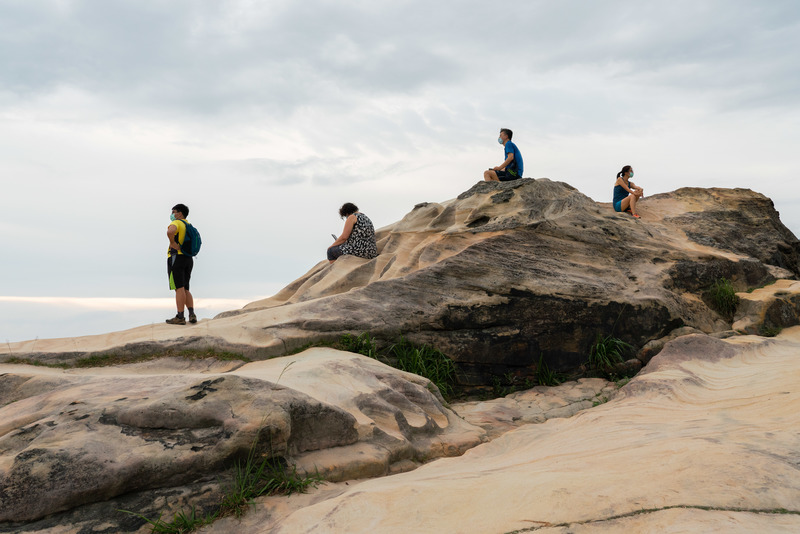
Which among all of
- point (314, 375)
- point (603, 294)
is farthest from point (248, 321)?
point (603, 294)

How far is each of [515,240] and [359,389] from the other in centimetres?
331

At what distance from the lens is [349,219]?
891 cm

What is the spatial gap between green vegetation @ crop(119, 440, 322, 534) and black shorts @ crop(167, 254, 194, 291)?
4.38 meters

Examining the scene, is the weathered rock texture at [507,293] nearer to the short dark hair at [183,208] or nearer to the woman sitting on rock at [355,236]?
the woman sitting on rock at [355,236]

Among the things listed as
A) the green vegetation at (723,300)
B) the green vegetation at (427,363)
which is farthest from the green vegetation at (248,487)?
the green vegetation at (723,300)

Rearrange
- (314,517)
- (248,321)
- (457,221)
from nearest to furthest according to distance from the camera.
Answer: (314,517), (248,321), (457,221)

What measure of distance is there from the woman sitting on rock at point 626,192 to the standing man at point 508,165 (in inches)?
72.4

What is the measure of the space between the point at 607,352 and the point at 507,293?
4.34 ft

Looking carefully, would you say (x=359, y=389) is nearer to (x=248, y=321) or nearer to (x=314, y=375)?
(x=314, y=375)

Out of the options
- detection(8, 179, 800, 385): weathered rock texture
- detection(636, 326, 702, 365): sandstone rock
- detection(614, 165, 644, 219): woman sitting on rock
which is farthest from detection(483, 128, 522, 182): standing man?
detection(636, 326, 702, 365): sandstone rock

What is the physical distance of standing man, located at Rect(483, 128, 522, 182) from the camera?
368 inches

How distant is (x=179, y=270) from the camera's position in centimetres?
745

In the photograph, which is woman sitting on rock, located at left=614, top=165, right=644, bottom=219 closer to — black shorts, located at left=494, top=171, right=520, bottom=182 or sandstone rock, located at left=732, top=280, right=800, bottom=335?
black shorts, located at left=494, top=171, right=520, bottom=182

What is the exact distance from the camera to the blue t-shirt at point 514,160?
369 inches
